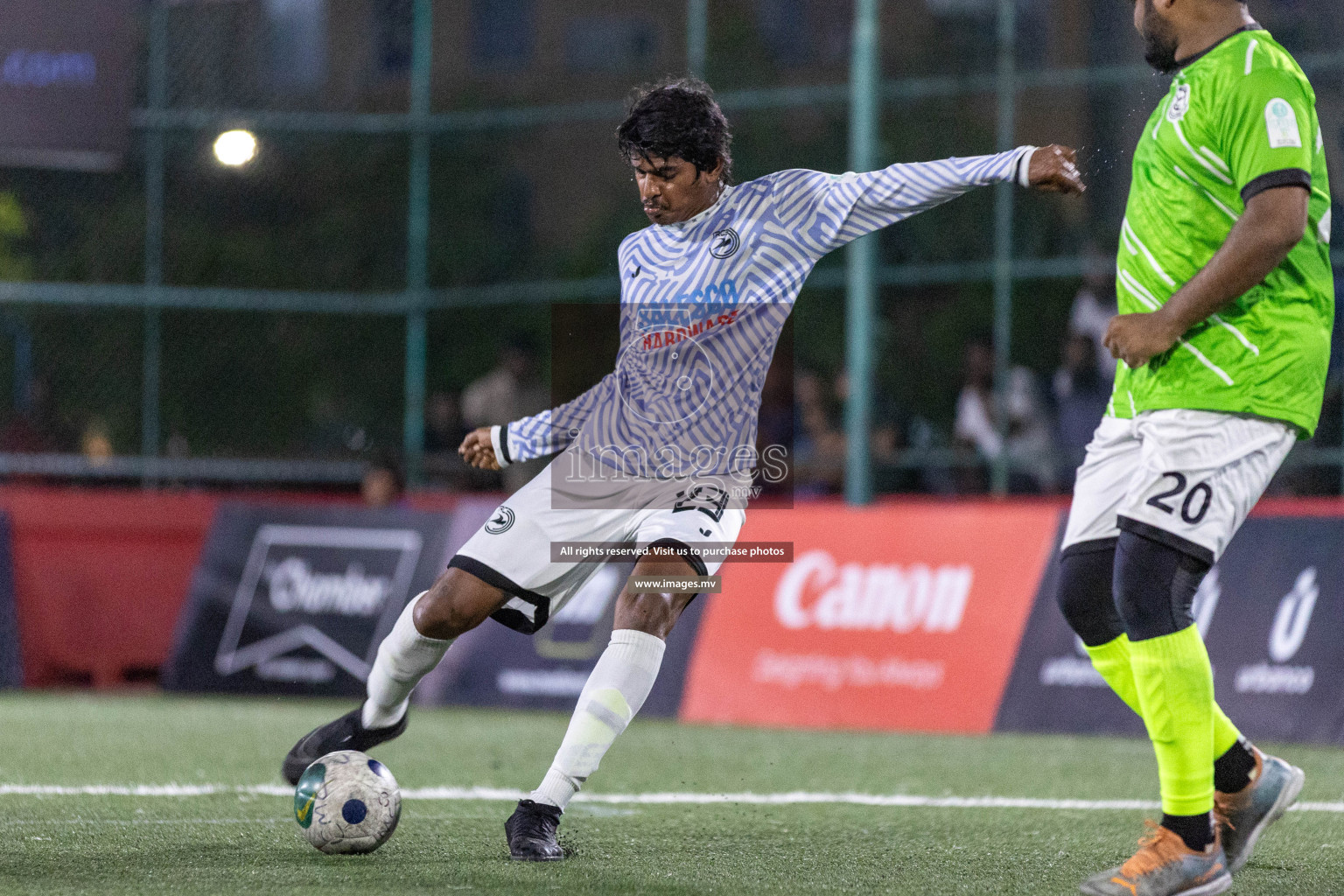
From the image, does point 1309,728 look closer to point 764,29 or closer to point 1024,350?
point 1024,350

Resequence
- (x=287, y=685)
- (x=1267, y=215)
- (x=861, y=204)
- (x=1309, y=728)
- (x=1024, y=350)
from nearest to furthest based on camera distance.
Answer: (x=1267, y=215) < (x=861, y=204) < (x=1309, y=728) < (x=287, y=685) < (x=1024, y=350)

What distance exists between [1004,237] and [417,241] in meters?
5.06

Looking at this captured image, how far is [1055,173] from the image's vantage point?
4566mm

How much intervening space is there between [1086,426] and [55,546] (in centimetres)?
686

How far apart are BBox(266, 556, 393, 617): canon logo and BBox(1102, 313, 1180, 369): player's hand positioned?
7.64 metres

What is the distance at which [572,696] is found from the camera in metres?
10.4

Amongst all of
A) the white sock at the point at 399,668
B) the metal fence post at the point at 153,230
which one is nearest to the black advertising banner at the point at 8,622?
the metal fence post at the point at 153,230

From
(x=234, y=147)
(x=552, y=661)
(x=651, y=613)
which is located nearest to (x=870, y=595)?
(x=552, y=661)

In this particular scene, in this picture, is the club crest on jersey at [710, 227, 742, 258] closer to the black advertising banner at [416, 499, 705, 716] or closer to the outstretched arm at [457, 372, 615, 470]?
the outstretched arm at [457, 372, 615, 470]

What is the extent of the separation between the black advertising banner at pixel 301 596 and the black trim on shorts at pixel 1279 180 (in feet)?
25.4

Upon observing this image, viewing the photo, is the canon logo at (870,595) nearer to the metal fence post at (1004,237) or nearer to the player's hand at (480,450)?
the metal fence post at (1004,237)

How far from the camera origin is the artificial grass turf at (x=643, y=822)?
458cm

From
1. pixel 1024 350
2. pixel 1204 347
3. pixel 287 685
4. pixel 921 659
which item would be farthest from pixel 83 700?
pixel 1204 347

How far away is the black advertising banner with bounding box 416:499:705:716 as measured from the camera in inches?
→ 402
